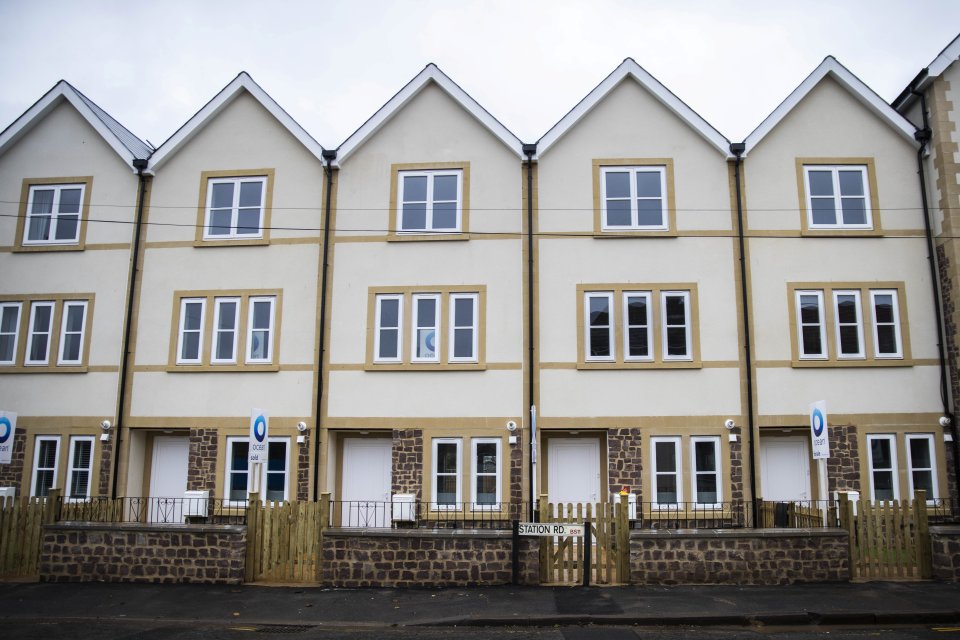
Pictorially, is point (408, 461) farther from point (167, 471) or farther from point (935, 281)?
point (935, 281)

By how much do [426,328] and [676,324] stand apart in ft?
18.4

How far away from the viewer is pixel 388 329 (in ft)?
59.4

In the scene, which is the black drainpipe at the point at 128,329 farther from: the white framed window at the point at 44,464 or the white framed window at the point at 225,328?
the white framed window at the point at 225,328

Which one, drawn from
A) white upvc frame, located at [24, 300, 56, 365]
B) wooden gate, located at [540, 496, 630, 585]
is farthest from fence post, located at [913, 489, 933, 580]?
white upvc frame, located at [24, 300, 56, 365]

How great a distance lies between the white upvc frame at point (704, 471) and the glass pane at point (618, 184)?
5.75 metres

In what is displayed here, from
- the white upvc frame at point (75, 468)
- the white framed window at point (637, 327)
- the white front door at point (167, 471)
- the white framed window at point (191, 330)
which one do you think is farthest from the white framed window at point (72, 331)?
the white framed window at point (637, 327)

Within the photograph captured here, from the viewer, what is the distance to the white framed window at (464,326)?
17828 mm

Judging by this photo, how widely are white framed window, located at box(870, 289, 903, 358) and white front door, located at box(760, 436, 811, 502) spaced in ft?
8.54

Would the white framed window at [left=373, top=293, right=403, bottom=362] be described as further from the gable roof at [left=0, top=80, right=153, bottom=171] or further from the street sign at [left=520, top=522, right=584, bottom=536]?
the gable roof at [left=0, top=80, right=153, bottom=171]

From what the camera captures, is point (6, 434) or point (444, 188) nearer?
point (6, 434)

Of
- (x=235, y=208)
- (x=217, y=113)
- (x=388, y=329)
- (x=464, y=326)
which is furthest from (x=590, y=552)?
(x=217, y=113)

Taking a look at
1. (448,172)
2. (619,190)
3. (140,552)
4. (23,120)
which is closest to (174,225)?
(23,120)

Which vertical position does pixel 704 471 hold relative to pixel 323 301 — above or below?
below

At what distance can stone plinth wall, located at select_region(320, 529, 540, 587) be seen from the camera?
12.6 metres
